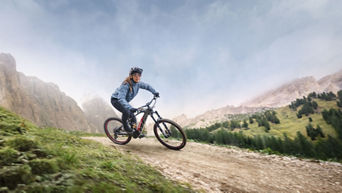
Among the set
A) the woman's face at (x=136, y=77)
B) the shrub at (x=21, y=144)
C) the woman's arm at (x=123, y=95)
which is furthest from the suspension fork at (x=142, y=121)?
the shrub at (x=21, y=144)

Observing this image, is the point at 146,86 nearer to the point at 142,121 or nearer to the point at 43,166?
the point at 142,121

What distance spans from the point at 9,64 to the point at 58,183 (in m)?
170

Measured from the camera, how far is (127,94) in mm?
8539

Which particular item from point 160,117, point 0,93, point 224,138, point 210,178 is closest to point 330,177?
point 210,178

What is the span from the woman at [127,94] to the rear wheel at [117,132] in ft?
3.01

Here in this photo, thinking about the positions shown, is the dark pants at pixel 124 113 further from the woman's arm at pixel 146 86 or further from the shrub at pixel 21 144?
the shrub at pixel 21 144

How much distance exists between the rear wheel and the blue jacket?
1.80m

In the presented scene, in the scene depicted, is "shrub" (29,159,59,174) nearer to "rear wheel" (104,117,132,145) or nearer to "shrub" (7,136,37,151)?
"shrub" (7,136,37,151)

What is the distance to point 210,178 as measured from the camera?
4945 mm

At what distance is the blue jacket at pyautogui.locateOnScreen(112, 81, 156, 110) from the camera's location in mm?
8047

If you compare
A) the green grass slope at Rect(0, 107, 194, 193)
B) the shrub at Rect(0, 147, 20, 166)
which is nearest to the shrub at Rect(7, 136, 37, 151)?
the green grass slope at Rect(0, 107, 194, 193)

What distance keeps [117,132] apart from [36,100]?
6341 inches

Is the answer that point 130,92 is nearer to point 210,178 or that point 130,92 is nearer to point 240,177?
point 210,178

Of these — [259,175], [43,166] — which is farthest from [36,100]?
[259,175]
